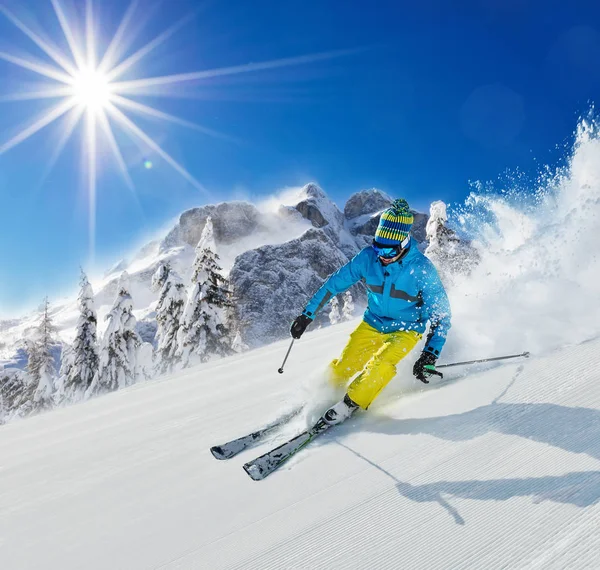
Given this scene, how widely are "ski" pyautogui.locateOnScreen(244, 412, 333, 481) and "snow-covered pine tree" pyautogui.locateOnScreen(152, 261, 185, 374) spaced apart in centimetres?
1703

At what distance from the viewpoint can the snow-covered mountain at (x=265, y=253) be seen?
8788cm

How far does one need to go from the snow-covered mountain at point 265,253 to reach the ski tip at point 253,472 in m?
73.5

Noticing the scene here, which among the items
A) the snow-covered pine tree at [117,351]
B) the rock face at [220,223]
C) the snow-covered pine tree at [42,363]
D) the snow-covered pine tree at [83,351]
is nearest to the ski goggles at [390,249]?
the snow-covered pine tree at [117,351]

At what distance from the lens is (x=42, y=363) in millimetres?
21688

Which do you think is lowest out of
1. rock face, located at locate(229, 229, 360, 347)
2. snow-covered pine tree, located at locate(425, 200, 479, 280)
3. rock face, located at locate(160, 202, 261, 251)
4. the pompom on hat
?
the pompom on hat

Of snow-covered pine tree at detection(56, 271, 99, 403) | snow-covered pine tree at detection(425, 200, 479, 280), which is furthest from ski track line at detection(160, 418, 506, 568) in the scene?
snow-covered pine tree at detection(56, 271, 99, 403)

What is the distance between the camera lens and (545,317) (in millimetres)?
3980

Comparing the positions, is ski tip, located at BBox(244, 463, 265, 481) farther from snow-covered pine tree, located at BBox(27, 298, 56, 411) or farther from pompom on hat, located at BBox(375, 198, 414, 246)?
snow-covered pine tree, located at BBox(27, 298, 56, 411)

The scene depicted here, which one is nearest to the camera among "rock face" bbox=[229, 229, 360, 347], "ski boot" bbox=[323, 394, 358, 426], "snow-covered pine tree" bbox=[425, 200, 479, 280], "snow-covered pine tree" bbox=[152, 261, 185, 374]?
"ski boot" bbox=[323, 394, 358, 426]

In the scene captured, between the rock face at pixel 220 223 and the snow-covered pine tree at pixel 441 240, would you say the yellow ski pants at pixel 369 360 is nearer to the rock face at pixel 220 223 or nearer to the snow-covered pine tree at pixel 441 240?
the snow-covered pine tree at pixel 441 240

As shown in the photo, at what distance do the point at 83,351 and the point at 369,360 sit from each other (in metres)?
19.1

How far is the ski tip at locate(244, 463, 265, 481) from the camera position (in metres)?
2.44

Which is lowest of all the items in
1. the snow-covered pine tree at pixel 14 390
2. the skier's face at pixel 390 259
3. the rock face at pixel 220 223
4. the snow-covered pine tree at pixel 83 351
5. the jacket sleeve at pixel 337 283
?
the skier's face at pixel 390 259

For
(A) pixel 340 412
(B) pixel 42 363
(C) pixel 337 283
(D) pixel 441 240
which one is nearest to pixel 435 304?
(C) pixel 337 283
